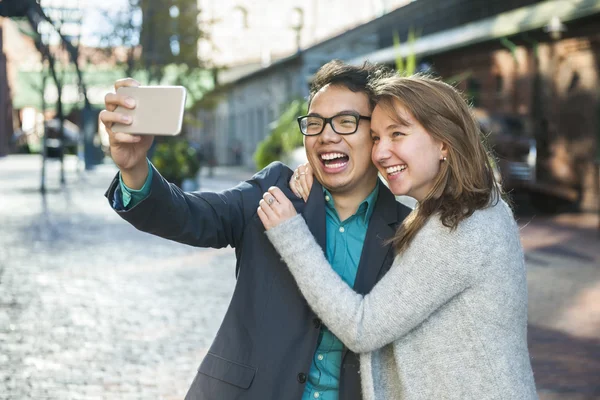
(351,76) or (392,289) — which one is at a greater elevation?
(351,76)

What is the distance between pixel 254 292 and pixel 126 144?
655 mm

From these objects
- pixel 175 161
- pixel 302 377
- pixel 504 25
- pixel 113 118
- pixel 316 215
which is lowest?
pixel 175 161

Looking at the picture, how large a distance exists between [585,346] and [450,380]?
520cm

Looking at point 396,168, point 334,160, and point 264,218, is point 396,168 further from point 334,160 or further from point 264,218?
point 264,218

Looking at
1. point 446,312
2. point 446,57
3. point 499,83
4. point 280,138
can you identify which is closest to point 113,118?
point 446,312

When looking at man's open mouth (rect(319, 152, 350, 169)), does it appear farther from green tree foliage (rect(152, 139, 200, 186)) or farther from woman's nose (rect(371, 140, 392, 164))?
green tree foliage (rect(152, 139, 200, 186))

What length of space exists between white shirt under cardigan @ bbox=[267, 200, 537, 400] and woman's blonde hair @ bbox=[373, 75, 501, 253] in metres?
0.05

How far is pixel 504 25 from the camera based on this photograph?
2205 cm

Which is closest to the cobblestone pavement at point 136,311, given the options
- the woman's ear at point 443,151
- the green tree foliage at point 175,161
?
the woman's ear at point 443,151

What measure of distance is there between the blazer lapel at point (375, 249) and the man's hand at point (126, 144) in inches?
27.2

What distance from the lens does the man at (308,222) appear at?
8.60 ft

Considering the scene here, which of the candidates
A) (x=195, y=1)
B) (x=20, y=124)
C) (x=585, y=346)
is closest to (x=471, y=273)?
(x=585, y=346)

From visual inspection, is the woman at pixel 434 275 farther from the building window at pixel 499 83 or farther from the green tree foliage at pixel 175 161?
the building window at pixel 499 83

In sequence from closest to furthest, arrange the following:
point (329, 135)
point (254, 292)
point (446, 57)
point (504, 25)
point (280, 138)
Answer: point (254, 292)
point (329, 135)
point (280, 138)
point (504, 25)
point (446, 57)
